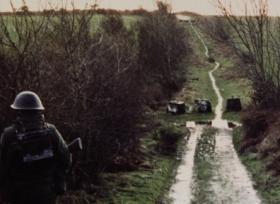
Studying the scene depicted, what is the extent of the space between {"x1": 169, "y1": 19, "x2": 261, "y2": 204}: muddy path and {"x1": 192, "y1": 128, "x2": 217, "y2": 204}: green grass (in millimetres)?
143

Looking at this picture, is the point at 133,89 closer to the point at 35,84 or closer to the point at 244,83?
the point at 35,84

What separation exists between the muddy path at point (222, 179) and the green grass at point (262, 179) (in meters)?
Result: 0.22

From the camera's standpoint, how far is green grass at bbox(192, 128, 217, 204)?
19188mm

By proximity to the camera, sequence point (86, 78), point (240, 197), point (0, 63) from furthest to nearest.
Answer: point (240, 197) < point (86, 78) < point (0, 63)

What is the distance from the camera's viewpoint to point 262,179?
21.5m

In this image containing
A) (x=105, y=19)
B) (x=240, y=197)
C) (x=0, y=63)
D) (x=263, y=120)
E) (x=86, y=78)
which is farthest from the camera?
(x=105, y=19)

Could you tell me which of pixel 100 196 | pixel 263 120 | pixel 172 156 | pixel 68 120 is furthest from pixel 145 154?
pixel 68 120

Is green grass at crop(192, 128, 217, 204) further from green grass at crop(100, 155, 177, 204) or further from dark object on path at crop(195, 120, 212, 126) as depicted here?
dark object on path at crop(195, 120, 212, 126)

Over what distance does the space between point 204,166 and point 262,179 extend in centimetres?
372

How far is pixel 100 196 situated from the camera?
17.1 meters

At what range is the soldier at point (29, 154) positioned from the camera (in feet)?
27.0

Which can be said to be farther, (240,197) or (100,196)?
(240,197)

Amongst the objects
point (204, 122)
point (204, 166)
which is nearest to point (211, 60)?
point (204, 122)

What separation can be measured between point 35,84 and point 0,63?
87 cm
